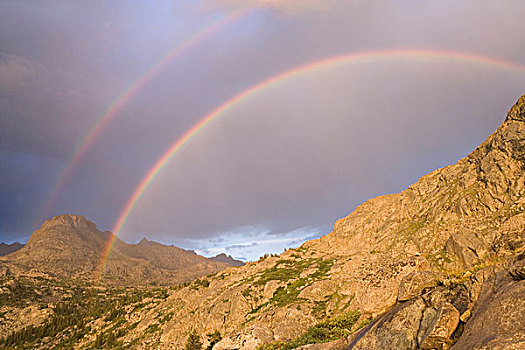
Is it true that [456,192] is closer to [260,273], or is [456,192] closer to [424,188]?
[424,188]

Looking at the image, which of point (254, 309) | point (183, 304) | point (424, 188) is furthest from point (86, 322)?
point (424, 188)

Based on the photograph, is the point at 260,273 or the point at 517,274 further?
the point at 260,273

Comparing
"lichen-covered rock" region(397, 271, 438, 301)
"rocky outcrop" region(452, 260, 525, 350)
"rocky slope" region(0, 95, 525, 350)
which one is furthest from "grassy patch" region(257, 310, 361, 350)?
"rocky outcrop" region(452, 260, 525, 350)

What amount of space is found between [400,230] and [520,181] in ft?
81.8

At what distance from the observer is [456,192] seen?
193 feet

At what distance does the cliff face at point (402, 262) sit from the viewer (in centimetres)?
1869

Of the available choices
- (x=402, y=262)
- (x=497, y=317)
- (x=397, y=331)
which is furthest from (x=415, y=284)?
(x=497, y=317)

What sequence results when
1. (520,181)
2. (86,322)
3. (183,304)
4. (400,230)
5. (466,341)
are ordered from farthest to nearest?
1. (86,322)
2. (183,304)
3. (400,230)
4. (520,181)
5. (466,341)

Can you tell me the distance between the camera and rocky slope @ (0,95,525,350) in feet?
49.2

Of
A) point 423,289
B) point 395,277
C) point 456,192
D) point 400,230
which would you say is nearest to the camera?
point 423,289

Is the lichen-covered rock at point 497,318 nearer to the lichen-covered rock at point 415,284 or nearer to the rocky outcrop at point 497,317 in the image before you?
the rocky outcrop at point 497,317

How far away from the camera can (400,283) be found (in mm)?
20781

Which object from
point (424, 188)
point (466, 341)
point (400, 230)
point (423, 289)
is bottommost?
point (466, 341)

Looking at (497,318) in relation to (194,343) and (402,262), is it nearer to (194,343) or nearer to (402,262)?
(402,262)
